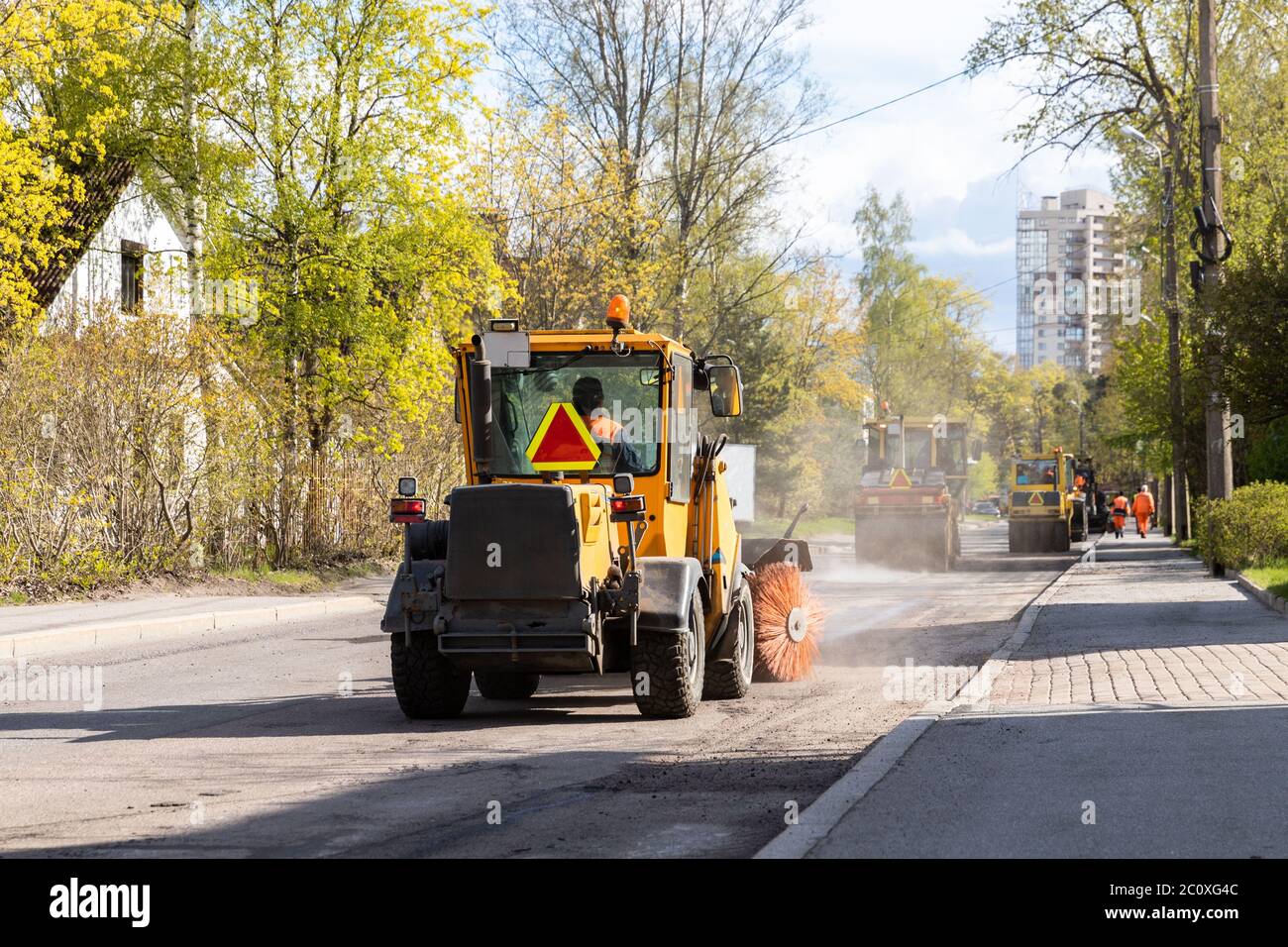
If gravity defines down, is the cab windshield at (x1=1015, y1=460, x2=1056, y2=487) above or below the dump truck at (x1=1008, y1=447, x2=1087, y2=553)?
above

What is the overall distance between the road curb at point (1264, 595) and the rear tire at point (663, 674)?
9800 mm

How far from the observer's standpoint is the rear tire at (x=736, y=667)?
1096 cm

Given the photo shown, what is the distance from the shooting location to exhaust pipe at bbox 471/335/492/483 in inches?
401

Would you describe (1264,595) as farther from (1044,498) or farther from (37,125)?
(1044,498)

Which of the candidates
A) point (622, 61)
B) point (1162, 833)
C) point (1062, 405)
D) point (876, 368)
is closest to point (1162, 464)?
point (622, 61)

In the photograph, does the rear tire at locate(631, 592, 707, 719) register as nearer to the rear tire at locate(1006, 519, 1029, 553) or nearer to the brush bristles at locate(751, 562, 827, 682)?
the brush bristles at locate(751, 562, 827, 682)

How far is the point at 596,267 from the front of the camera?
3394 cm

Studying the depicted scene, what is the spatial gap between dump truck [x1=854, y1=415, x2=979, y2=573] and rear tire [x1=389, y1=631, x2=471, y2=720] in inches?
823

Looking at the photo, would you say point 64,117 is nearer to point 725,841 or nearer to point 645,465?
point 645,465

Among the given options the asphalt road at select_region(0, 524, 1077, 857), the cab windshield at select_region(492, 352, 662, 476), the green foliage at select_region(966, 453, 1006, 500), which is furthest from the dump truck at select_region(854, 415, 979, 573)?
the green foliage at select_region(966, 453, 1006, 500)

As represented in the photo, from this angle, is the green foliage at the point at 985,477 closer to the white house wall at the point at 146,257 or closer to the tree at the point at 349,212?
the white house wall at the point at 146,257

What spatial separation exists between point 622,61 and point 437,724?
96.4 ft

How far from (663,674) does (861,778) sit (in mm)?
2707

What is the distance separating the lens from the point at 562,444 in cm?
1059
